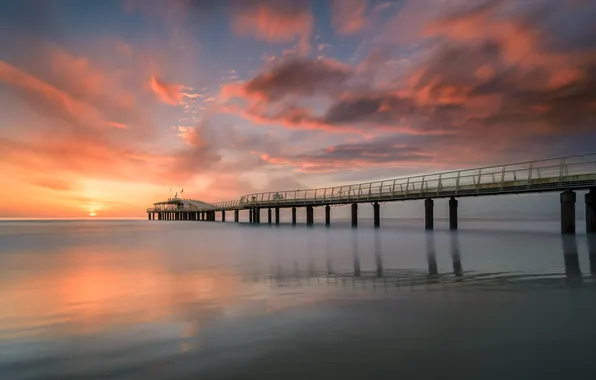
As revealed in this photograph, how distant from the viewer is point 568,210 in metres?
27.7

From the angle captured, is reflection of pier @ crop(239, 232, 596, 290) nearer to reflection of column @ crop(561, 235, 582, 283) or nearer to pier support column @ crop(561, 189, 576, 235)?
reflection of column @ crop(561, 235, 582, 283)

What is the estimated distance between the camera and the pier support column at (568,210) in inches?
1075

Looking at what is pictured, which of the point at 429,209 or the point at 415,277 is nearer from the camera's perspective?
the point at 415,277

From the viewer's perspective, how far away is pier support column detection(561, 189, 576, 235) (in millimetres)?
27311

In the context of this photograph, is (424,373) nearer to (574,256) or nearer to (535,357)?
(535,357)

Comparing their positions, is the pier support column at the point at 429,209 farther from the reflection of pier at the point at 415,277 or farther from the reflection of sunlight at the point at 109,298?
the reflection of sunlight at the point at 109,298

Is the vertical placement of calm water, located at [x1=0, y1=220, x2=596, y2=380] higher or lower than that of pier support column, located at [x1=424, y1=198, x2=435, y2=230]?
lower

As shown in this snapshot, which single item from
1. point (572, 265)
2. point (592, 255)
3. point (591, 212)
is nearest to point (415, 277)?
point (572, 265)

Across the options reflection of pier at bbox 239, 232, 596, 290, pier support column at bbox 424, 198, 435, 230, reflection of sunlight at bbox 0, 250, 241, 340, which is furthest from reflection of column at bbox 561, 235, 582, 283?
pier support column at bbox 424, 198, 435, 230

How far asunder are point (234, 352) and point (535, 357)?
380 cm

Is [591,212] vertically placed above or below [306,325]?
above

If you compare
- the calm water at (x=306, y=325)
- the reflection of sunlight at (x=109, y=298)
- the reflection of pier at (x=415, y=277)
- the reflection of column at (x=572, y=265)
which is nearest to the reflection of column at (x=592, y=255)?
the reflection of pier at (x=415, y=277)

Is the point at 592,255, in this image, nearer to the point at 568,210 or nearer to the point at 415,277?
the point at 415,277

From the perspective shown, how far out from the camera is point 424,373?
15.1 ft
